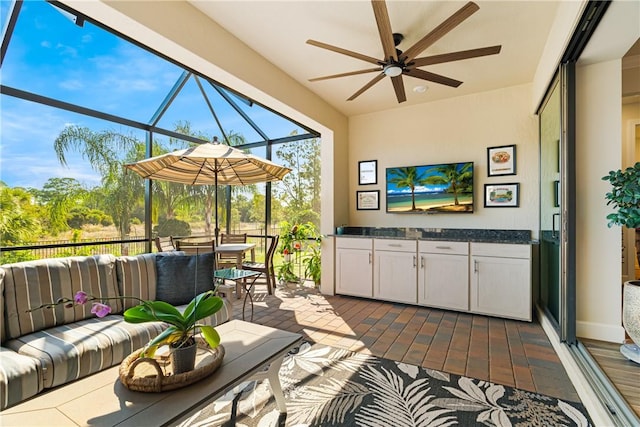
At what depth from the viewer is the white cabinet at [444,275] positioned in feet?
11.9

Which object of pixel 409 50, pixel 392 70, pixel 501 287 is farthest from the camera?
pixel 501 287

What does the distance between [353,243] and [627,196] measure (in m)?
2.85

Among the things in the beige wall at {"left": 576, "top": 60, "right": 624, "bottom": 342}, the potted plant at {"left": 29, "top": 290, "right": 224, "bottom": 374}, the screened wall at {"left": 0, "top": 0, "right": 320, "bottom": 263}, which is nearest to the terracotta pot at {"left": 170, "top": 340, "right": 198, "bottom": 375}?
the potted plant at {"left": 29, "top": 290, "right": 224, "bottom": 374}

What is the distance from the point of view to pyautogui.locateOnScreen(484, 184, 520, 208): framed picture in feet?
12.6

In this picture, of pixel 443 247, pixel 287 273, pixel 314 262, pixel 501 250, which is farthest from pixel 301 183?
pixel 501 250

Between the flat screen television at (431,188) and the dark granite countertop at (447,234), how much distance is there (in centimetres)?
28

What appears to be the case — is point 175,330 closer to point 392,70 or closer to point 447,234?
point 392,70

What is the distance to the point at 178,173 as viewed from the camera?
401cm

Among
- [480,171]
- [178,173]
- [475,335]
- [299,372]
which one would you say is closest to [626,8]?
[480,171]

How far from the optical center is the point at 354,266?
4332 mm

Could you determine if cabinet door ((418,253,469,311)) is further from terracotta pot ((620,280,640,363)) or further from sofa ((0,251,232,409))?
sofa ((0,251,232,409))

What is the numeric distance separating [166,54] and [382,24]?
177 centimetres

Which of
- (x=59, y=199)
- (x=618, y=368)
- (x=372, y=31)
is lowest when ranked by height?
(x=618, y=368)

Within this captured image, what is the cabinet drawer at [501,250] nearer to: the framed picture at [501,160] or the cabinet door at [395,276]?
the cabinet door at [395,276]
